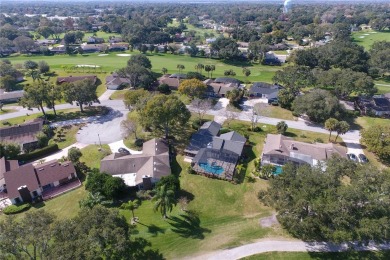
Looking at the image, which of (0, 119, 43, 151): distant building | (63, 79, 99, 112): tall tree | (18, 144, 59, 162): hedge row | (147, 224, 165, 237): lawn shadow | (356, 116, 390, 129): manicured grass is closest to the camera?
(147, 224, 165, 237): lawn shadow

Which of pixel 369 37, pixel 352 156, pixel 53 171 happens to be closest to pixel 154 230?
pixel 53 171

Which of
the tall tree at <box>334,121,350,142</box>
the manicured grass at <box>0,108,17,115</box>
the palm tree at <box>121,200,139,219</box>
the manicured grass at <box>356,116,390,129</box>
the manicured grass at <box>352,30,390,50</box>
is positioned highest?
the manicured grass at <box>352,30,390,50</box>

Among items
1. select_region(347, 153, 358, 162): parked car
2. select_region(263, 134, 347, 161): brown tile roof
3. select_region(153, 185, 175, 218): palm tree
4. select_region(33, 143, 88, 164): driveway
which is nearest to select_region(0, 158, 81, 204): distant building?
select_region(33, 143, 88, 164): driveway

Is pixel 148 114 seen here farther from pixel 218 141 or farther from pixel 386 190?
pixel 386 190

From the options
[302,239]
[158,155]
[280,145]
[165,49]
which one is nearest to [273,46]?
[165,49]

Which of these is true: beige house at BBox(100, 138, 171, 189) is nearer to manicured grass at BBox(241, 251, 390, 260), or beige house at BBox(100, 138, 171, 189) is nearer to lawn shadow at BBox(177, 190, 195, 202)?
lawn shadow at BBox(177, 190, 195, 202)

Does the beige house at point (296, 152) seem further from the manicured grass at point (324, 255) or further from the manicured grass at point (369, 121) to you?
the manicured grass at point (324, 255)
